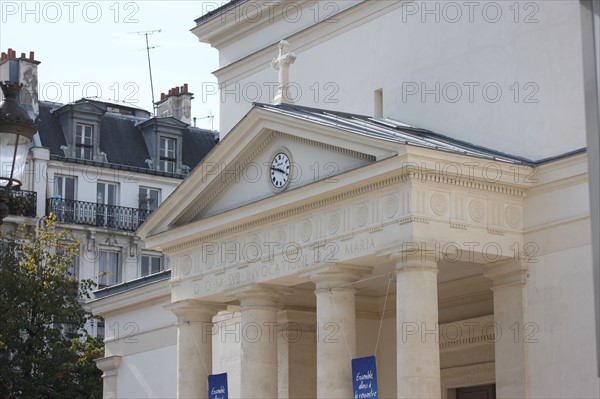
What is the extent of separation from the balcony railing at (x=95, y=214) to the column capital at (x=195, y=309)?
77.1 feet

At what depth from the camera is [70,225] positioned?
52000 millimetres

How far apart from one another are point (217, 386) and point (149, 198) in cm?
2674

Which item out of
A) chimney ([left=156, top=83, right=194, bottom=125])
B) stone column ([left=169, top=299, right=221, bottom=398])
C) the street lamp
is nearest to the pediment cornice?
stone column ([left=169, top=299, right=221, bottom=398])

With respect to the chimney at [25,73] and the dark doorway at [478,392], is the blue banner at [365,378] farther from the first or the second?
the chimney at [25,73]

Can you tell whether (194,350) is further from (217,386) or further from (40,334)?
(40,334)

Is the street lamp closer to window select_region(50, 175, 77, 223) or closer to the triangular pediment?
the triangular pediment

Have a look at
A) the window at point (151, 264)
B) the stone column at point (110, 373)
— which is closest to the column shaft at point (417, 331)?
the stone column at point (110, 373)

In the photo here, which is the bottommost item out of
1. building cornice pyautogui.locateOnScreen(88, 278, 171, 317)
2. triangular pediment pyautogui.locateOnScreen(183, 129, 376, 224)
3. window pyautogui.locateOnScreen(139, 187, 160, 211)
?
building cornice pyautogui.locateOnScreen(88, 278, 171, 317)

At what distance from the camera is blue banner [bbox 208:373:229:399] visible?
28016 mm

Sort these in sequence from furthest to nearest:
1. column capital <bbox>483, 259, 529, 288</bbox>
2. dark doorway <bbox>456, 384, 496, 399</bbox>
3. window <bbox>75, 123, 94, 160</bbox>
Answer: window <bbox>75, 123, 94, 160</bbox>
dark doorway <bbox>456, 384, 496, 399</bbox>
column capital <bbox>483, 259, 529, 288</bbox>

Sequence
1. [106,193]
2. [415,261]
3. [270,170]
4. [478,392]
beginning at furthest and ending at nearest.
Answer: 1. [106,193]
2. [478,392]
3. [270,170]
4. [415,261]

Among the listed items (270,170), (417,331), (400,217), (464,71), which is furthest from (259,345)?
(464,71)

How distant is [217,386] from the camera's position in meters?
28.3

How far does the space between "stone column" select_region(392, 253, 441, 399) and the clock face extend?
340 centimetres
